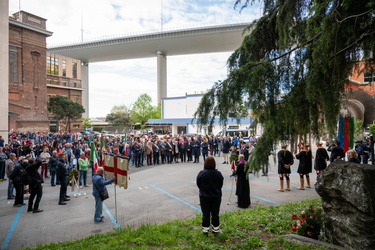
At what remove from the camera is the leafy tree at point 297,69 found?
4.63 meters

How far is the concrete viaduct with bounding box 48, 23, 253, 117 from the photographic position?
81.6 meters

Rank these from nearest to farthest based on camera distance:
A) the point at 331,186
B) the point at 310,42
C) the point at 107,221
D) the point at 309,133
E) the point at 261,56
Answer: the point at 331,186, the point at 310,42, the point at 309,133, the point at 261,56, the point at 107,221

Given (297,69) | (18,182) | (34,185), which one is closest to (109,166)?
(34,185)

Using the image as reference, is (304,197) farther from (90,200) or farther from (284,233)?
(90,200)

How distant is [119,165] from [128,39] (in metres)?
86.4

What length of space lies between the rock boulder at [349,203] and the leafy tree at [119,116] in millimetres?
74959

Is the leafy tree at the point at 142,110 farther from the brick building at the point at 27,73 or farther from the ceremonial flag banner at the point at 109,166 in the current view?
the ceremonial flag banner at the point at 109,166

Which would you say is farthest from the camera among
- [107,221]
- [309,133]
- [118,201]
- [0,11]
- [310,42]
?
[0,11]

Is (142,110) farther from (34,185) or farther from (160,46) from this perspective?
(34,185)

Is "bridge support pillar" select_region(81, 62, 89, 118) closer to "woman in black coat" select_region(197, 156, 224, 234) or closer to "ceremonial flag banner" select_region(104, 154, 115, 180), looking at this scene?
"ceremonial flag banner" select_region(104, 154, 115, 180)

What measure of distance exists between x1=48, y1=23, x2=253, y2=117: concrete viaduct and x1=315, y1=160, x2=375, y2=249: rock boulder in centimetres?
7863

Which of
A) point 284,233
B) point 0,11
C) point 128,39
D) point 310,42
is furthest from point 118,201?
point 128,39

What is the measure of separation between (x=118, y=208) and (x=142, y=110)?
68.6m

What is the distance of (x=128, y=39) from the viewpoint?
8662 centimetres
